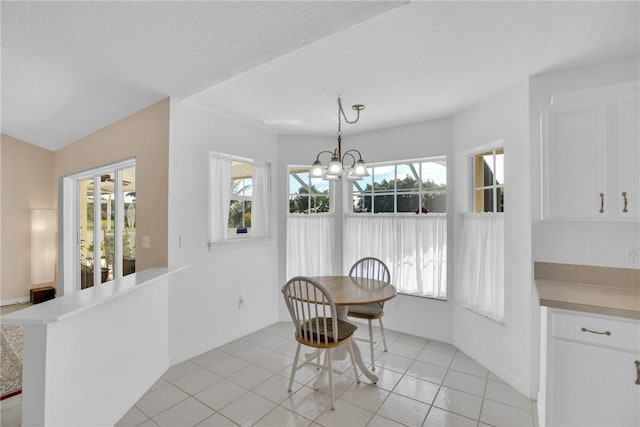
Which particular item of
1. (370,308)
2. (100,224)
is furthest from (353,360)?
(100,224)

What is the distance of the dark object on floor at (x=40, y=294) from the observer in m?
4.88

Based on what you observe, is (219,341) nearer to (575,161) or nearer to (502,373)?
(502,373)

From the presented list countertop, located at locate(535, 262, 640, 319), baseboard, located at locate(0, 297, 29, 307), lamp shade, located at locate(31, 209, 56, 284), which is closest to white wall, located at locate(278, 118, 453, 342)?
countertop, located at locate(535, 262, 640, 319)

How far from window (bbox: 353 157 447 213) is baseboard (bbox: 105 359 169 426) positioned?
9.20 feet

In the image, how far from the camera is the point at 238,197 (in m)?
3.71

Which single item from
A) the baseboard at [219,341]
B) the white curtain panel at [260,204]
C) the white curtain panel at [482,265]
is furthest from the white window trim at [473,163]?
the baseboard at [219,341]

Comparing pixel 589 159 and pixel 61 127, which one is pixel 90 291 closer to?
pixel 61 127

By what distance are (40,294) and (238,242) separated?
395cm

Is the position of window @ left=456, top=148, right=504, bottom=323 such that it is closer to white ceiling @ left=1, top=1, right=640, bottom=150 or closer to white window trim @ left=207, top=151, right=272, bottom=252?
white ceiling @ left=1, top=1, right=640, bottom=150

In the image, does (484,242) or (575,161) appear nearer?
(575,161)

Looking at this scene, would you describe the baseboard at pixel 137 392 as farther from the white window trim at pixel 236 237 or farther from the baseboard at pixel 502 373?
the baseboard at pixel 502 373

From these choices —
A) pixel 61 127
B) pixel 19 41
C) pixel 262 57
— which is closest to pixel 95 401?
pixel 19 41

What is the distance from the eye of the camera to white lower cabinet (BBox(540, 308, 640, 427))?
153 centimetres

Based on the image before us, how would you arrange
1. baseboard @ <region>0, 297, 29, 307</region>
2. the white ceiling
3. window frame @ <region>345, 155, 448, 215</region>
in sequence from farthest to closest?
baseboard @ <region>0, 297, 29, 307</region> < window frame @ <region>345, 155, 448, 215</region> < the white ceiling
